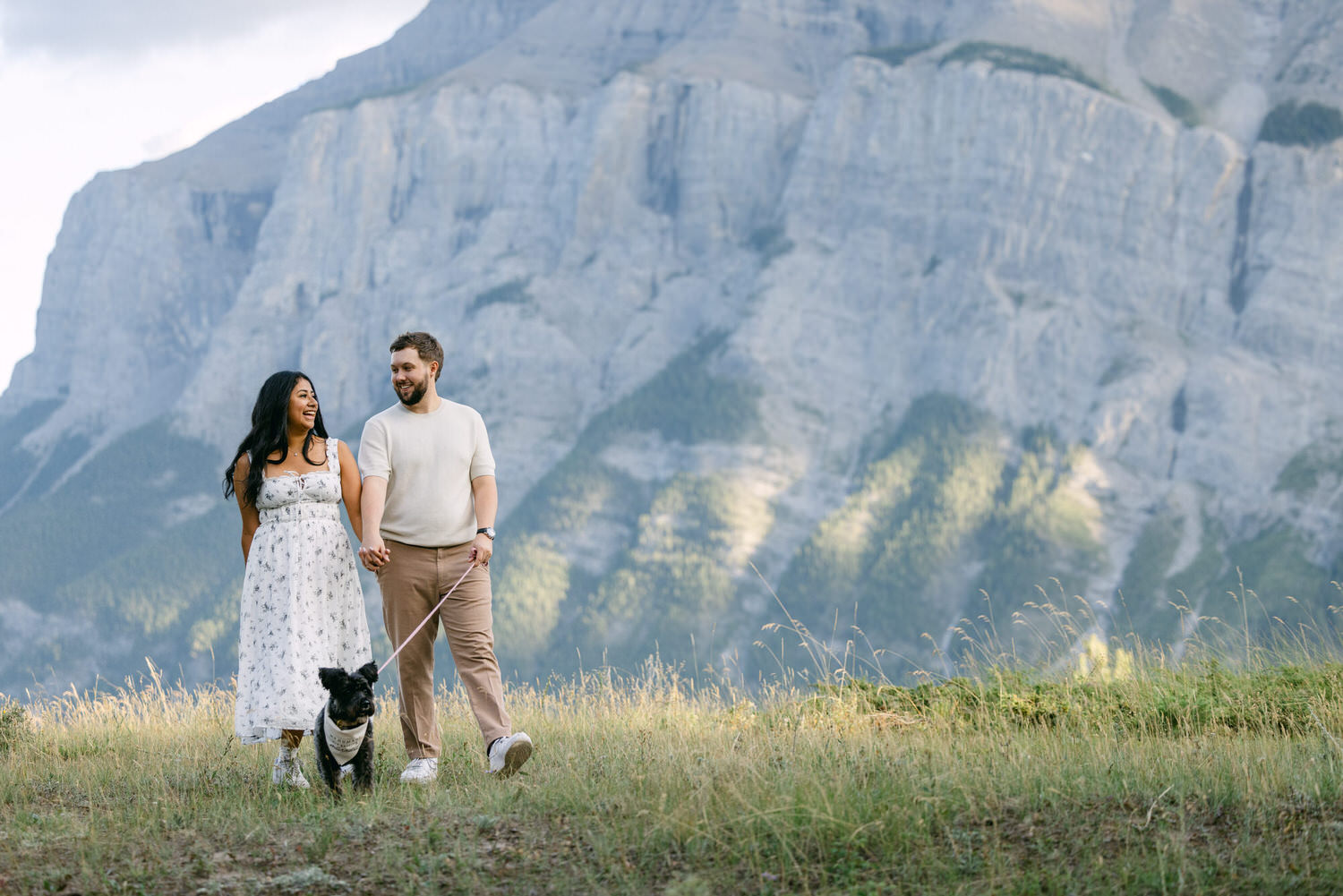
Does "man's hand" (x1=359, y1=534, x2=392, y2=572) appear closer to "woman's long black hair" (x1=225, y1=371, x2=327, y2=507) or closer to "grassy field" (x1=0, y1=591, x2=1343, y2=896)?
"woman's long black hair" (x1=225, y1=371, x2=327, y2=507)

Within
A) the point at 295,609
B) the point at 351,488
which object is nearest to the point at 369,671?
the point at 295,609

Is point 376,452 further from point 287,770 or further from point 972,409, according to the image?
point 972,409

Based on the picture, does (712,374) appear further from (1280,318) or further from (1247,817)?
(1247,817)

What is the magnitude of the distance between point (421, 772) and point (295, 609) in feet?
4.04

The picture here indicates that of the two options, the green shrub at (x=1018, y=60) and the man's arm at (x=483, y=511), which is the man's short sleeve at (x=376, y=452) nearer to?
the man's arm at (x=483, y=511)

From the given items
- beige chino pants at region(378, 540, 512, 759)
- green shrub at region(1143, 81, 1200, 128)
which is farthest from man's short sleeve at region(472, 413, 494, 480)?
green shrub at region(1143, 81, 1200, 128)

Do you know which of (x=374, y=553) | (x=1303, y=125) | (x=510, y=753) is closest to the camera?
(x=374, y=553)

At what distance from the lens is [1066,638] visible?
923 cm

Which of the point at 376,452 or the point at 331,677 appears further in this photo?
the point at 376,452

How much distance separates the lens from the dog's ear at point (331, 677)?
7.14 metres

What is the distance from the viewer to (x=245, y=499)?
26.0 feet

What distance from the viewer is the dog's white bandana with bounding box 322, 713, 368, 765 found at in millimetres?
7152

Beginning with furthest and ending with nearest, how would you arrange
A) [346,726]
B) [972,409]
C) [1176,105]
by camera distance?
[1176,105] → [972,409] → [346,726]

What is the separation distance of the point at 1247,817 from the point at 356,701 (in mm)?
4497
